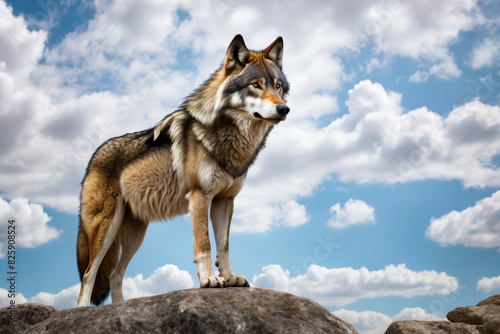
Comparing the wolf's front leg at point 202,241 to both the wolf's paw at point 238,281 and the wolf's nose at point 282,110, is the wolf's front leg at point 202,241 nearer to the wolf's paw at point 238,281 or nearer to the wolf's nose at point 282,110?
the wolf's paw at point 238,281

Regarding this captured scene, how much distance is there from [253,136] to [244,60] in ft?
3.57

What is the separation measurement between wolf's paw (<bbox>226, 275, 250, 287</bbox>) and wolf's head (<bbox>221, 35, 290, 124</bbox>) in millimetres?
2210

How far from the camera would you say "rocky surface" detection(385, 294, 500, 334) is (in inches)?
303

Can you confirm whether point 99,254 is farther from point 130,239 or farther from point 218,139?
point 218,139

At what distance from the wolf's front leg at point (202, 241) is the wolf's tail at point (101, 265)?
6.49 ft

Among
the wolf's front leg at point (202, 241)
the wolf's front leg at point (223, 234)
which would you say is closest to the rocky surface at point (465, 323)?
the wolf's front leg at point (223, 234)

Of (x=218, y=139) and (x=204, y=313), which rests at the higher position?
(x=218, y=139)

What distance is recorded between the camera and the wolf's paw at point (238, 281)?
6.33 m

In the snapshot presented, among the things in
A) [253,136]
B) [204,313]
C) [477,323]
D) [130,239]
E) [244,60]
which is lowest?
[477,323]

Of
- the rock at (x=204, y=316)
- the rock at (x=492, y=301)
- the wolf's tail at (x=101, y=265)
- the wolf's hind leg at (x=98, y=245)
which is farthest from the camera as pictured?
the rock at (x=492, y=301)

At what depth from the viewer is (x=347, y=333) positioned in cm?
569

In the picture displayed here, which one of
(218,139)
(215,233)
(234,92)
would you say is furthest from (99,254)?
(234,92)

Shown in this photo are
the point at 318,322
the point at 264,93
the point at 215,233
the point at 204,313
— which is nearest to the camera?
the point at 204,313

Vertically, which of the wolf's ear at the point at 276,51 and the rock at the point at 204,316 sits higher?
the wolf's ear at the point at 276,51
